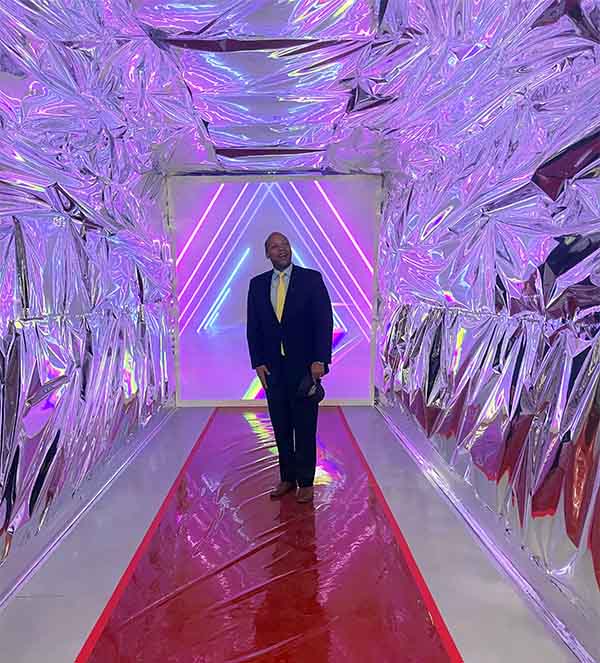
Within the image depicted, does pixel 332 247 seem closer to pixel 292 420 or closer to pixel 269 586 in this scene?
pixel 292 420

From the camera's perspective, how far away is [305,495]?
2.79 metres

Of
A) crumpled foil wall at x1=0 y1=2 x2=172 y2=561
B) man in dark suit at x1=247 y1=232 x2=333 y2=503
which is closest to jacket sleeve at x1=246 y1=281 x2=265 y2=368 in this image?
man in dark suit at x1=247 y1=232 x2=333 y2=503

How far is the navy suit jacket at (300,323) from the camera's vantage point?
107 inches

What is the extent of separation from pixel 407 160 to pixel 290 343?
176cm

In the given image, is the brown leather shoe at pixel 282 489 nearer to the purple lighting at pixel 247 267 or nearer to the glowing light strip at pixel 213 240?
the purple lighting at pixel 247 267

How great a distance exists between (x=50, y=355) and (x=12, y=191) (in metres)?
0.74

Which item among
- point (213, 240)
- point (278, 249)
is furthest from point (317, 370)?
point (213, 240)

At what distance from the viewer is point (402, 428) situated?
13.0ft

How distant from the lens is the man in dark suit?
271cm

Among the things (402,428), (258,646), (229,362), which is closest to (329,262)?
(229,362)

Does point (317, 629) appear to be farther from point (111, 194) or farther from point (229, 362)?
point (229, 362)

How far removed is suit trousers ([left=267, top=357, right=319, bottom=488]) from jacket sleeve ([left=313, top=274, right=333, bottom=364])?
156 mm

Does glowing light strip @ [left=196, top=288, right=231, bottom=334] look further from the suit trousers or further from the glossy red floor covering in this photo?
the suit trousers

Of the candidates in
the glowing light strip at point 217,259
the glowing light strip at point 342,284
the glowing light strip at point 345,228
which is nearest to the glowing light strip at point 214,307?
the glowing light strip at point 217,259
